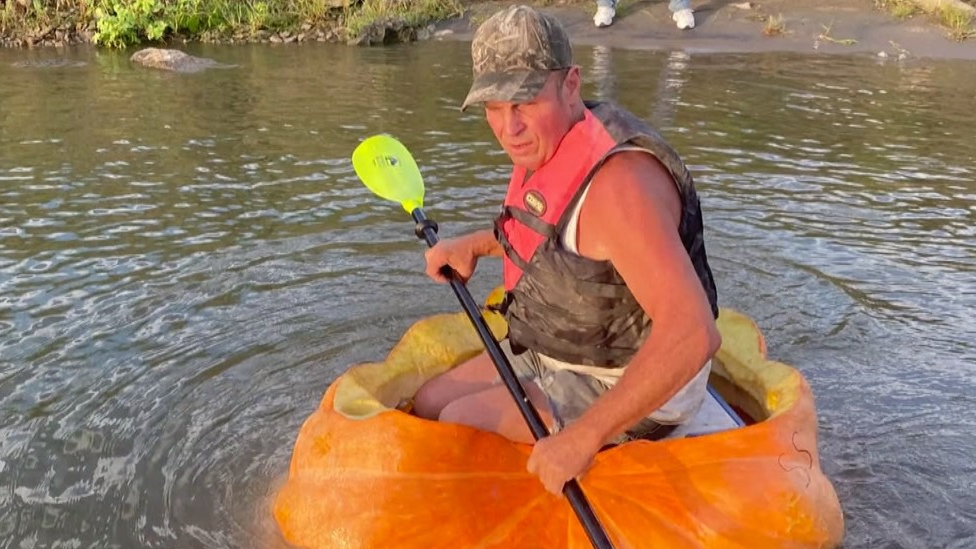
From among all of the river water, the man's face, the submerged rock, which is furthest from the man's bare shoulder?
the submerged rock

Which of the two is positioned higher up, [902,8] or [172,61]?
[902,8]

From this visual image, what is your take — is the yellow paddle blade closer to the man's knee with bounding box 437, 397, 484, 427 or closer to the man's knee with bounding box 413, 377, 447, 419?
the man's knee with bounding box 413, 377, 447, 419

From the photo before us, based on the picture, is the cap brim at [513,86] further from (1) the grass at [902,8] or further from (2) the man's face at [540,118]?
(1) the grass at [902,8]

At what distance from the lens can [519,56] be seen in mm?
2268

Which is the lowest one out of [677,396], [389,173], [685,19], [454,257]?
[677,396]

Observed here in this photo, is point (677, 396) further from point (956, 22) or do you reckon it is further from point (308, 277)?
point (956, 22)

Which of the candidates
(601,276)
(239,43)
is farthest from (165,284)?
(239,43)

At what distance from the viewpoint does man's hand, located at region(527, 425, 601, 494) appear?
2.04 metres

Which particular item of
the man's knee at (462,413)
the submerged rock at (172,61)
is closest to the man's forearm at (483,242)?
the man's knee at (462,413)

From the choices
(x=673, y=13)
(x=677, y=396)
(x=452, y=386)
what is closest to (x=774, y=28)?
(x=673, y=13)

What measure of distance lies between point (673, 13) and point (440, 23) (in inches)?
129

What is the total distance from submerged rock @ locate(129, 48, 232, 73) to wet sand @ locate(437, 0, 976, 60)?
352cm

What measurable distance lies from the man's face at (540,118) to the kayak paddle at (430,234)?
0.55 meters

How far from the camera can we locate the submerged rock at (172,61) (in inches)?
431
